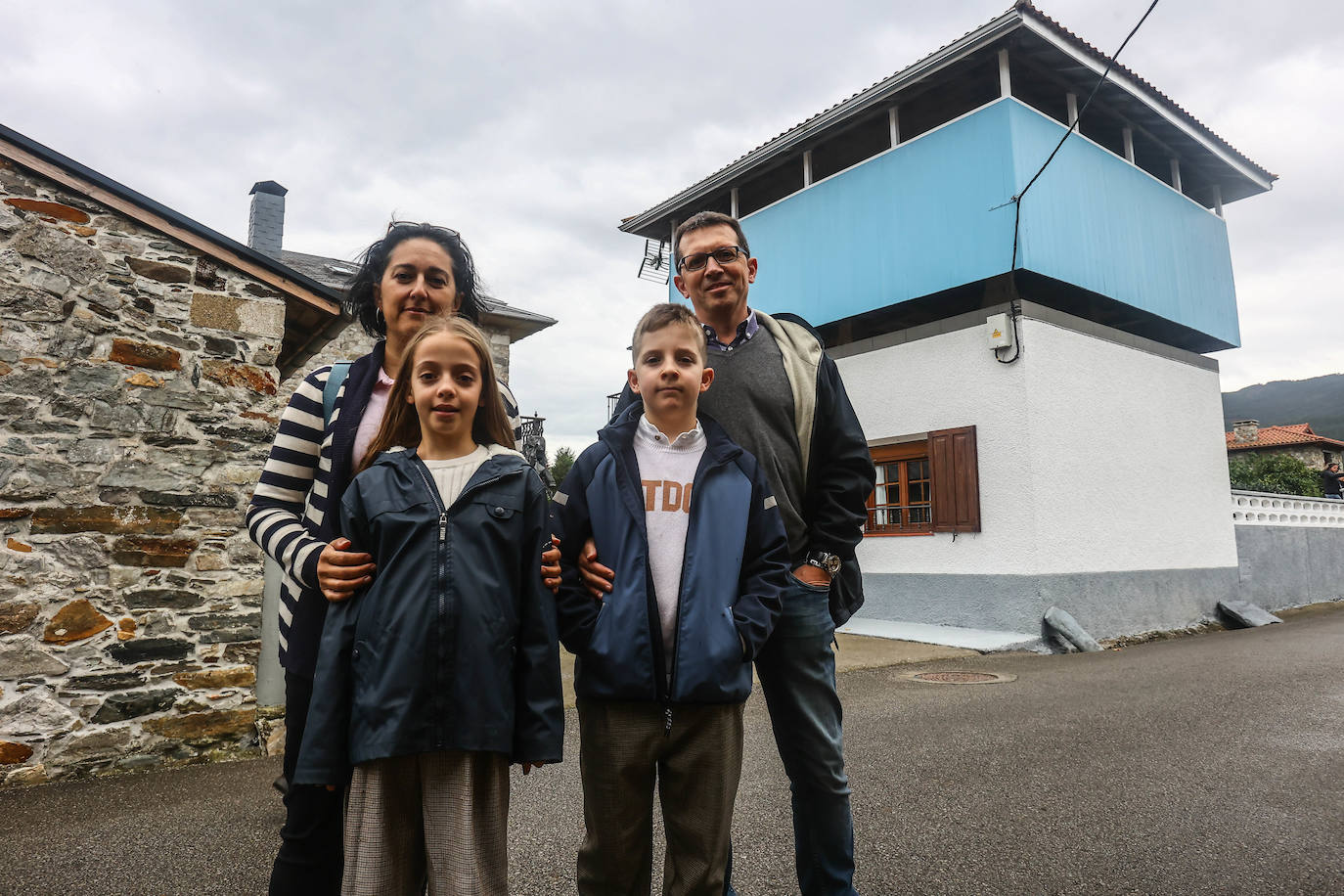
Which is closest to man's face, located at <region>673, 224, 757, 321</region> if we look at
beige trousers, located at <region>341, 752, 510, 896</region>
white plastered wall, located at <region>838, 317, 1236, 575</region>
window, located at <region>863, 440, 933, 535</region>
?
beige trousers, located at <region>341, 752, 510, 896</region>

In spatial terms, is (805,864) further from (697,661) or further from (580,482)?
(580,482)

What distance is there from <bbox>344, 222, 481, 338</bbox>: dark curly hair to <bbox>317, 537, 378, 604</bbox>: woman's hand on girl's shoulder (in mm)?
659

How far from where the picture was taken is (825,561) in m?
2.09

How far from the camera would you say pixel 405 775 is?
1.52 metres

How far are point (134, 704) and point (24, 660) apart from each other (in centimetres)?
54

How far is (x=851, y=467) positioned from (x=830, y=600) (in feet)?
1.18

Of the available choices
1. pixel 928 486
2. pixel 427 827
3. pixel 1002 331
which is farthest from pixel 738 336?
pixel 928 486

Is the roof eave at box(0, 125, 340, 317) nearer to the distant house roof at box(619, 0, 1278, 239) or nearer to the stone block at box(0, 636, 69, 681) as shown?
the stone block at box(0, 636, 69, 681)

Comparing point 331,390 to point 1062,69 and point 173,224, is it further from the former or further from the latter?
point 1062,69

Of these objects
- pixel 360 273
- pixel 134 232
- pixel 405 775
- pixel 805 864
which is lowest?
pixel 805 864

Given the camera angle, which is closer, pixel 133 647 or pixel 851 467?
pixel 851 467

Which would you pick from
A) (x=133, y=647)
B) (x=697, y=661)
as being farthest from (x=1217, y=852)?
(x=133, y=647)

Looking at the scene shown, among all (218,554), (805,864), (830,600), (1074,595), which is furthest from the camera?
(1074,595)

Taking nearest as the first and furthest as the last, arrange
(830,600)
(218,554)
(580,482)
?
(580,482), (830,600), (218,554)
